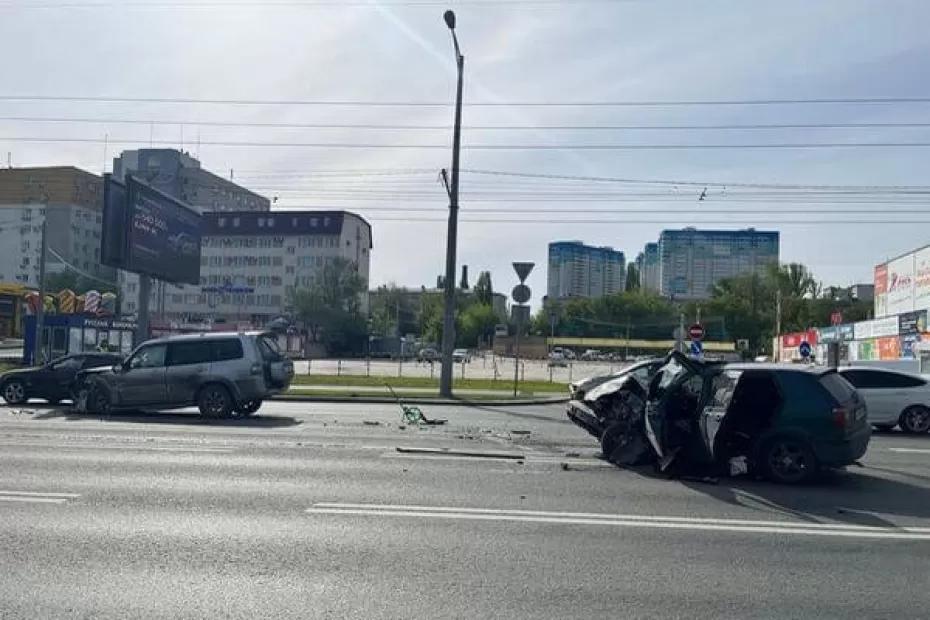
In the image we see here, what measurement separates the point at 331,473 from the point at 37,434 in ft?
23.1

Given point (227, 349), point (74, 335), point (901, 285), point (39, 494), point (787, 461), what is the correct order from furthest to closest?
point (901, 285)
point (74, 335)
point (227, 349)
point (787, 461)
point (39, 494)

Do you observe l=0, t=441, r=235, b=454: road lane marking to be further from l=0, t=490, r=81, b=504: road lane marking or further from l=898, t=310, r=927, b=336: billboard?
l=898, t=310, r=927, b=336: billboard

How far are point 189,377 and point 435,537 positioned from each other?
12.3 meters

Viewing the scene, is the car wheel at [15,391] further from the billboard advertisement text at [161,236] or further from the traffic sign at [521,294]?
the traffic sign at [521,294]

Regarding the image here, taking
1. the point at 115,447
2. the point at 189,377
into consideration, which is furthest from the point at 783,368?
the point at 189,377

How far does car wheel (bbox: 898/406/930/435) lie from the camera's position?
1814 centimetres

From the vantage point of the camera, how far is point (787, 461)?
1038 centimetres

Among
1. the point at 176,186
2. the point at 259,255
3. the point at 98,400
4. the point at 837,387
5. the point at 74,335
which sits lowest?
the point at 98,400

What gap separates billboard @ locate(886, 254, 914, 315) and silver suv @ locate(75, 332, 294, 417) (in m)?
40.3

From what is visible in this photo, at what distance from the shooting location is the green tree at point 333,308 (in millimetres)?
98562

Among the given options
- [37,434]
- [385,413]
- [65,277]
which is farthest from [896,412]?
[65,277]

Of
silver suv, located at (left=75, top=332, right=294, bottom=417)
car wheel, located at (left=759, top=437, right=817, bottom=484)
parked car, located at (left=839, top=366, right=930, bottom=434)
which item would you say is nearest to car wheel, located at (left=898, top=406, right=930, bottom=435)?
parked car, located at (left=839, top=366, right=930, bottom=434)

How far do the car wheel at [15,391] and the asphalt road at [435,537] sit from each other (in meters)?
10.2

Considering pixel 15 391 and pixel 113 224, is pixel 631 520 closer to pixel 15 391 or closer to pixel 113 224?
pixel 15 391
